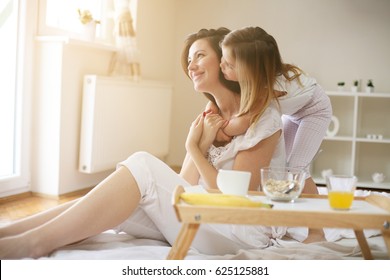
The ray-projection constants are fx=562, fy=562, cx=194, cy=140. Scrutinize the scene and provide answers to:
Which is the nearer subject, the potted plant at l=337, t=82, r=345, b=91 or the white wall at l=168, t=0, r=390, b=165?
the white wall at l=168, t=0, r=390, b=165

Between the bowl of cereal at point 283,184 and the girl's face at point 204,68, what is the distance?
52 cm

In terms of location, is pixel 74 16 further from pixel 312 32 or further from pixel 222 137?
pixel 222 137

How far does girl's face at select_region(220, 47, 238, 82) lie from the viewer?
1.44 meters

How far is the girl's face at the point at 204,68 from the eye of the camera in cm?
158

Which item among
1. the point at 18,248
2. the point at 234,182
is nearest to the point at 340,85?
the point at 234,182

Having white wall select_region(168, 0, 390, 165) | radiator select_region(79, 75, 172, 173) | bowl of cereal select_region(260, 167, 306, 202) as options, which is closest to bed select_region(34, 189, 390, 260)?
bowl of cereal select_region(260, 167, 306, 202)

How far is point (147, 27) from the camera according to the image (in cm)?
372

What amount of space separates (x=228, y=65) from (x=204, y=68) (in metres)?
0.12

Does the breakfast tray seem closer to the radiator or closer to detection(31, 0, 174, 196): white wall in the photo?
detection(31, 0, 174, 196): white wall

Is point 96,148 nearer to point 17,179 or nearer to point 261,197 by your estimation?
point 17,179

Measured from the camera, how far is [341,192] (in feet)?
3.31

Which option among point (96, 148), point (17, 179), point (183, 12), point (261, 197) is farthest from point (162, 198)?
point (183, 12)

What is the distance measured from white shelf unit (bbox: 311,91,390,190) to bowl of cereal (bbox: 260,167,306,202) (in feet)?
9.13

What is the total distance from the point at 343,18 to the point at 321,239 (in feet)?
8.76
